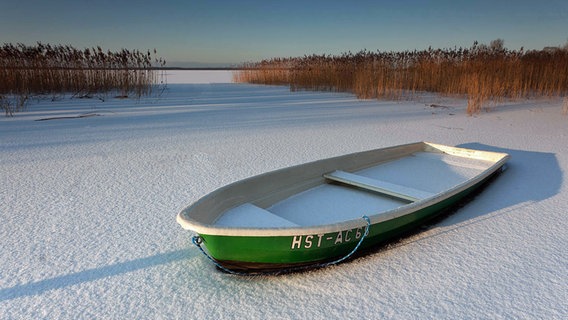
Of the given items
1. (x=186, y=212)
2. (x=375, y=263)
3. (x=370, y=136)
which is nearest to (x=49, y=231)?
(x=186, y=212)

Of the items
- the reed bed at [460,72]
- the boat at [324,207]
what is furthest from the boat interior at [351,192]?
the reed bed at [460,72]

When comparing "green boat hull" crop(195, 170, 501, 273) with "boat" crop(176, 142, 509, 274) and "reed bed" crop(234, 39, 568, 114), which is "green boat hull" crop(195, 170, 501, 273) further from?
"reed bed" crop(234, 39, 568, 114)

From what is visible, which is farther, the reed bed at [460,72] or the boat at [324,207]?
the reed bed at [460,72]

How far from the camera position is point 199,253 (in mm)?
1550

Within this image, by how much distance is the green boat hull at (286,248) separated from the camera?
1.23 metres

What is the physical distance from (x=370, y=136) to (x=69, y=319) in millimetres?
3437

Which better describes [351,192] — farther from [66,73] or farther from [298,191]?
[66,73]

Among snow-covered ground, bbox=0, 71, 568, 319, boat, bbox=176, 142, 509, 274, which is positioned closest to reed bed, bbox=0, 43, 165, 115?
snow-covered ground, bbox=0, 71, 568, 319

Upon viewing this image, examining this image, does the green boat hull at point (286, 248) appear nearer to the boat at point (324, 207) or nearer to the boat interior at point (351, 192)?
the boat at point (324, 207)

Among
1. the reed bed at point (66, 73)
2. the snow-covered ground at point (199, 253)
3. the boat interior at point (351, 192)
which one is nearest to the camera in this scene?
the snow-covered ground at point (199, 253)

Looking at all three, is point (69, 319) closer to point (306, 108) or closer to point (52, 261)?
point (52, 261)

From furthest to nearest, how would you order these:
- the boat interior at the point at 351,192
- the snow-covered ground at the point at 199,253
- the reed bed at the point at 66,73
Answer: the reed bed at the point at 66,73 → the boat interior at the point at 351,192 → the snow-covered ground at the point at 199,253

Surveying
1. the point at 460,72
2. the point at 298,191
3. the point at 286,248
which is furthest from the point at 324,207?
the point at 460,72

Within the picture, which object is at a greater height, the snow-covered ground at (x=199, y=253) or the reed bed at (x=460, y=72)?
the reed bed at (x=460, y=72)
